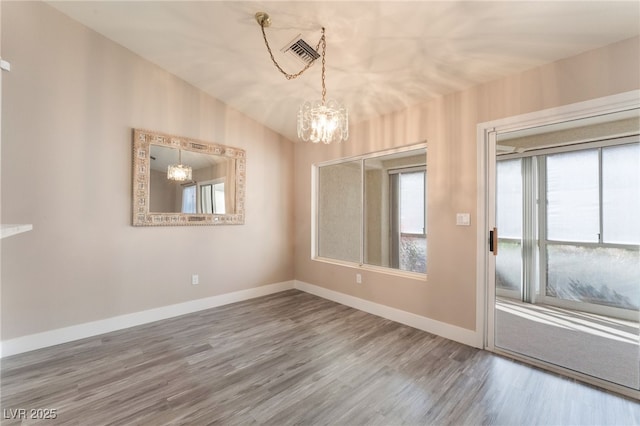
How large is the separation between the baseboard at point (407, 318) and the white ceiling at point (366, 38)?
2.47 meters

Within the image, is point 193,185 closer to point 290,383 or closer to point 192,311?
point 192,311

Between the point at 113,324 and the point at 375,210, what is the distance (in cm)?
347

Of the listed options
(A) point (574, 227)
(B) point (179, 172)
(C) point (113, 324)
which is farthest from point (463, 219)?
(C) point (113, 324)

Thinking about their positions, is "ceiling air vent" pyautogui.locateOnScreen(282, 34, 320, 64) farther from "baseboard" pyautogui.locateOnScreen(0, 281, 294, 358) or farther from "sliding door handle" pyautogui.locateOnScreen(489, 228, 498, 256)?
"baseboard" pyautogui.locateOnScreen(0, 281, 294, 358)

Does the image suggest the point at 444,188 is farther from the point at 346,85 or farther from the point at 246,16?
the point at 246,16

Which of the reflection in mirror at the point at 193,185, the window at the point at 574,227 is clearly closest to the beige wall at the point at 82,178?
the reflection in mirror at the point at 193,185

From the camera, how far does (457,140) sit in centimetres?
281

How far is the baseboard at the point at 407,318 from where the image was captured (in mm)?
2688

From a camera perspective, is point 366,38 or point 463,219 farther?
point 463,219

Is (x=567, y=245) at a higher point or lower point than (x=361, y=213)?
lower

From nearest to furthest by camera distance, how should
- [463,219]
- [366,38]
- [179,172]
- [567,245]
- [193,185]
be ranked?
[366,38] < [463,219] < [179,172] < [193,185] < [567,245]

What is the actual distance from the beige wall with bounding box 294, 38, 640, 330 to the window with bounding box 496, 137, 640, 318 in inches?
25.3

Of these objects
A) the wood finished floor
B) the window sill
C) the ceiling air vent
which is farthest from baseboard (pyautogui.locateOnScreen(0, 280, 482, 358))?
the ceiling air vent

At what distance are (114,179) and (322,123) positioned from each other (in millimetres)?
2455
